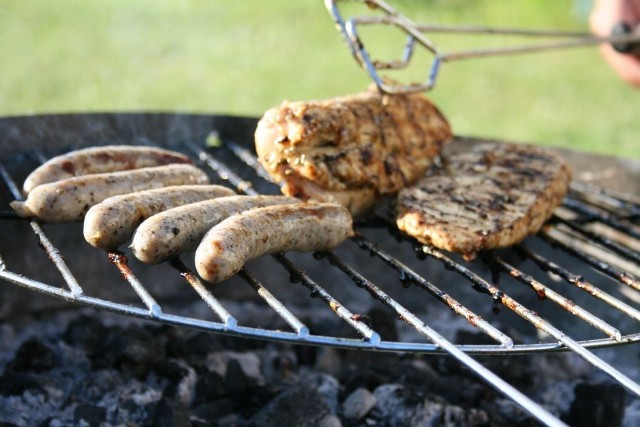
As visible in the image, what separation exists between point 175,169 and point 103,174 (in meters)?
0.32

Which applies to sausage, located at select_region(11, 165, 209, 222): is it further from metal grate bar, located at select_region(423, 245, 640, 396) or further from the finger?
the finger

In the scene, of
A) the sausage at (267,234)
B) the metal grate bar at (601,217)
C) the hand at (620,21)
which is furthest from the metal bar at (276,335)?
the hand at (620,21)

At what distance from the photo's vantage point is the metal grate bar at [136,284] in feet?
6.89

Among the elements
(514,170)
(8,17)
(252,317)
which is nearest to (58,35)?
(8,17)

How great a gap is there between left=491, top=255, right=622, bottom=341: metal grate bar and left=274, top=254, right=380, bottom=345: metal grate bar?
676mm

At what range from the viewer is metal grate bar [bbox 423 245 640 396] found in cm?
197

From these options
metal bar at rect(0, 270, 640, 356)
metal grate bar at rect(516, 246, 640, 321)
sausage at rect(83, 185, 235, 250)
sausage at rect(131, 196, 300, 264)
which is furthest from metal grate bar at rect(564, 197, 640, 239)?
sausage at rect(83, 185, 235, 250)

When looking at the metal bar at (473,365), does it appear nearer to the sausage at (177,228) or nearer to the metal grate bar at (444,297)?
the metal grate bar at (444,297)

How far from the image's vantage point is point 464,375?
11.9ft

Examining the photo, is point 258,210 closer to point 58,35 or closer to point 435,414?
point 435,414

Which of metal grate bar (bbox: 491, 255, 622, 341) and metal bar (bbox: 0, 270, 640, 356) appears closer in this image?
metal bar (bbox: 0, 270, 640, 356)

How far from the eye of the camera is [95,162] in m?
3.12

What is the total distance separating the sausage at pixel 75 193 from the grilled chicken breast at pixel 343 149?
548 mm

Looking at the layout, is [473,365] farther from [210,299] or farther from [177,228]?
[177,228]
